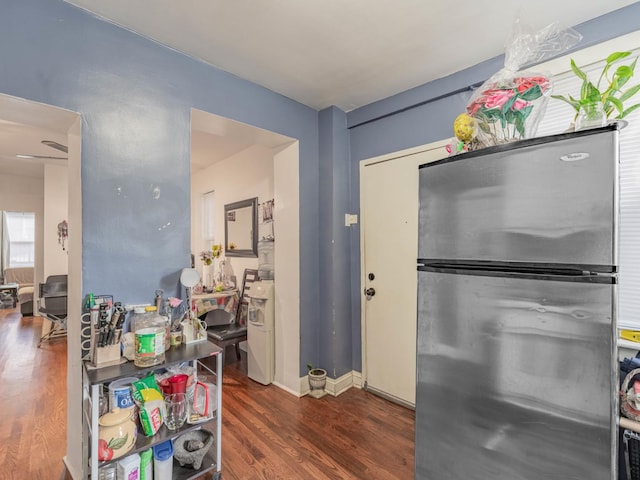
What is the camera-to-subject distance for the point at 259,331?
3080 millimetres

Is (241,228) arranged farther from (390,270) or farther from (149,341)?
(149,341)

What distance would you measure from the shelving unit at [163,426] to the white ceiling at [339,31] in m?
1.87

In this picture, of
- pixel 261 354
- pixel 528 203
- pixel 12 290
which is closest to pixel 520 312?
pixel 528 203

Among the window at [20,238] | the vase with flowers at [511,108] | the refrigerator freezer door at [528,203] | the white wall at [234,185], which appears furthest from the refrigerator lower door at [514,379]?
the window at [20,238]

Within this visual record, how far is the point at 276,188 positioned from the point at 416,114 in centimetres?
141

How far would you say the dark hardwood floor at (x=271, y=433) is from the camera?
73.8 inches

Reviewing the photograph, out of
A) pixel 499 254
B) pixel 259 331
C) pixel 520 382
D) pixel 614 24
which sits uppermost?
pixel 614 24

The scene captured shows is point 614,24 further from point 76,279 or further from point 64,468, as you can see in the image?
point 64,468

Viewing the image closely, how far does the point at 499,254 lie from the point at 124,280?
6.22 ft

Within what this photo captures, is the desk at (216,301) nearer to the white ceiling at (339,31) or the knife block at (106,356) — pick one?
the knife block at (106,356)

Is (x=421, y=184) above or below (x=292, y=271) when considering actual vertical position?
above

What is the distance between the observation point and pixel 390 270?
273 cm

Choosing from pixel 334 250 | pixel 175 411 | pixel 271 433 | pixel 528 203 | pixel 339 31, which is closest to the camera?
pixel 528 203

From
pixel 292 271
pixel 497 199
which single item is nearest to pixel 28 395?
pixel 292 271
